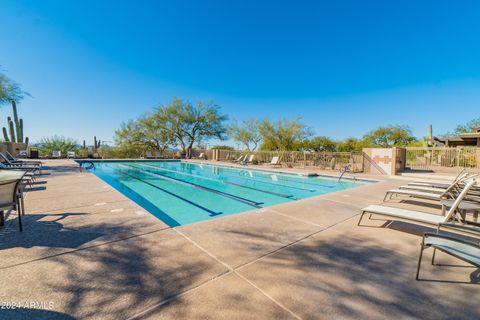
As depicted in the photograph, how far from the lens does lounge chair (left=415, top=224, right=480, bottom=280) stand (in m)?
1.59

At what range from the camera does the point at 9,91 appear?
13.2m

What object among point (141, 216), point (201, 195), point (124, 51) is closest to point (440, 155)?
point (201, 195)

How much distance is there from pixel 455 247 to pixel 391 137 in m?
41.2

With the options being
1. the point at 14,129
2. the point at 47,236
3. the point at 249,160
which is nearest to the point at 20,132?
the point at 14,129

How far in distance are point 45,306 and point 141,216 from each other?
6.51 ft

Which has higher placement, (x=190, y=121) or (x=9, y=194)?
(x=190, y=121)

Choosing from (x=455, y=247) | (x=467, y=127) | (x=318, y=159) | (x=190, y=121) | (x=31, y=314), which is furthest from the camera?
(x=467, y=127)

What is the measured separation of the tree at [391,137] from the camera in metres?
33.6

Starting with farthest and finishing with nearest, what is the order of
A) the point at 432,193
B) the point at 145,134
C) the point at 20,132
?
the point at 145,134, the point at 20,132, the point at 432,193

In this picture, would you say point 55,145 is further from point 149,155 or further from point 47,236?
point 47,236

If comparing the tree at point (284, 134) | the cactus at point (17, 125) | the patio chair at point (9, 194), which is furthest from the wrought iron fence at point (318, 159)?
the cactus at point (17, 125)

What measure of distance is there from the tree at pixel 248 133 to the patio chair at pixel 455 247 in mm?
27639

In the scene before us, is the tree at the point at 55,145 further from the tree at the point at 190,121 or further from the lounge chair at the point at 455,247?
the lounge chair at the point at 455,247

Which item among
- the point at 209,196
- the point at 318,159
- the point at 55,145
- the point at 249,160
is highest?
the point at 55,145
